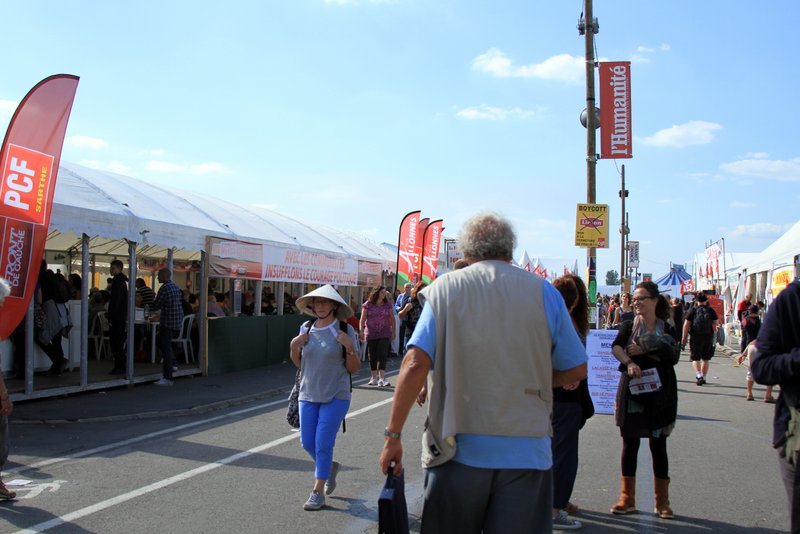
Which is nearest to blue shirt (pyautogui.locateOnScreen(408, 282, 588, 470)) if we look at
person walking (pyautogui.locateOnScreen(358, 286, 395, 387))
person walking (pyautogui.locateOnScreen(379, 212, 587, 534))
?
person walking (pyautogui.locateOnScreen(379, 212, 587, 534))

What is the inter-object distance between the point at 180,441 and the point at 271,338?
9.29 m

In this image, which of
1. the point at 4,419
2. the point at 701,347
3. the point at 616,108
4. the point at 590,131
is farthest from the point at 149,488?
the point at 590,131

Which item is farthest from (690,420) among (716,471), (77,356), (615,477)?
(77,356)

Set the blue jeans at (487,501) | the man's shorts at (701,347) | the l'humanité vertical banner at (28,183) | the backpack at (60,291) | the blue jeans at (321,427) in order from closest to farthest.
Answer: the blue jeans at (487,501), the blue jeans at (321,427), the l'humanité vertical banner at (28,183), the backpack at (60,291), the man's shorts at (701,347)

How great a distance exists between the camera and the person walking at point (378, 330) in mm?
13727

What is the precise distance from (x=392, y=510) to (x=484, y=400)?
2.14 ft

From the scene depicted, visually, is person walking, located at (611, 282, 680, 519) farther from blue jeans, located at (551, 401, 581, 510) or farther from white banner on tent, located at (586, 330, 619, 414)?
white banner on tent, located at (586, 330, 619, 414)

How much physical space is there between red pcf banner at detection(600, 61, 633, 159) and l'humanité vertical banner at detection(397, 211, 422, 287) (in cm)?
736

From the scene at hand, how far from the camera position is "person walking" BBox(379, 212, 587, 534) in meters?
3.00

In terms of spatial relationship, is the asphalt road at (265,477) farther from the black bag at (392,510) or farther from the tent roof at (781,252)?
the tent roof at (781,252)

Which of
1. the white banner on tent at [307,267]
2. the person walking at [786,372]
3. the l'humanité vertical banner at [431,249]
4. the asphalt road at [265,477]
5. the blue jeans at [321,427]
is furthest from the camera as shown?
the l'humanité vertical banner at [431,249]

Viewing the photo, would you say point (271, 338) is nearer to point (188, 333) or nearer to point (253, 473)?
point (188, 333)

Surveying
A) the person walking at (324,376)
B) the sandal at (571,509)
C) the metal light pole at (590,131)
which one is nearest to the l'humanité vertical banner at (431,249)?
the metal light pole at (590,131)

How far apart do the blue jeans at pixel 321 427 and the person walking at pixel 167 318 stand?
792cm
